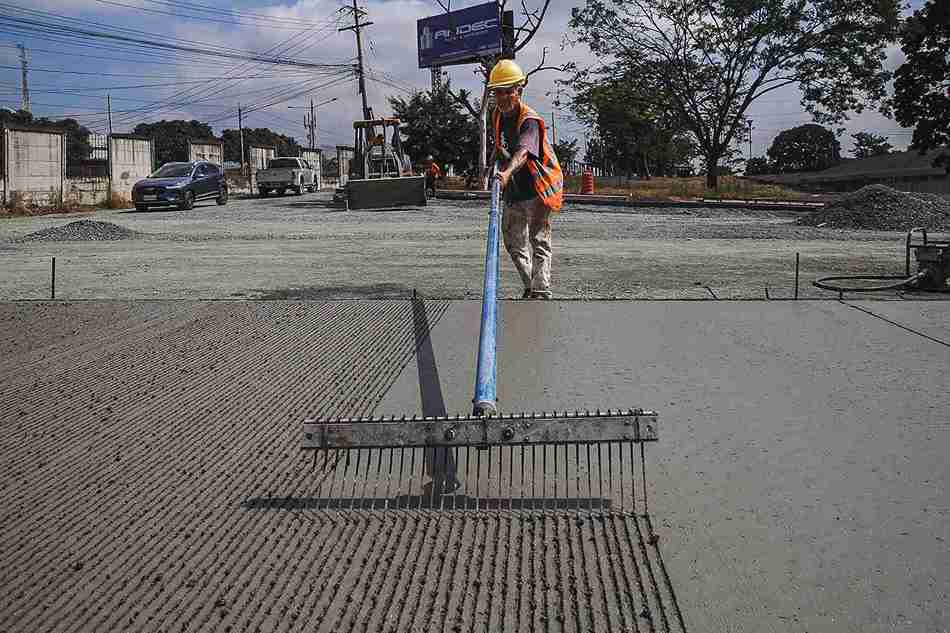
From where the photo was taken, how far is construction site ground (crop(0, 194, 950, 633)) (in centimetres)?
215

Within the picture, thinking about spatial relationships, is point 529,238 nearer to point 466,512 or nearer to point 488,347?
point 488,347

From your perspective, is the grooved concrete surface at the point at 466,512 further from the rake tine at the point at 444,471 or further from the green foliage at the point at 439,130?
the green foliage at the point at 439,130

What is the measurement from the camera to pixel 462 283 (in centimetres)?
807

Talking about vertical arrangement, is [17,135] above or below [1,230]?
above

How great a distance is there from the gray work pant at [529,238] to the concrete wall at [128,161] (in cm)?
3291

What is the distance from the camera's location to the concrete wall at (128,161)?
3766 centimetres

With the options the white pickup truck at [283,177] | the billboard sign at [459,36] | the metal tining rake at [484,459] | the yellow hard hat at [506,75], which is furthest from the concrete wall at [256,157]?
the metal tining rake at [484,459]

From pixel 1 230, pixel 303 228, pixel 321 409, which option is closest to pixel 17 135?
pixel 1 230

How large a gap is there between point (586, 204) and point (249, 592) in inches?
1007

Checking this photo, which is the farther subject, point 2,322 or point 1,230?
point 1,230

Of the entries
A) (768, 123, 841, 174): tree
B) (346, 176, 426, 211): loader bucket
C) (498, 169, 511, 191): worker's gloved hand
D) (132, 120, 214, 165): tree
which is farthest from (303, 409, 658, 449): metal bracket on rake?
(768, 123, 841, 174): tree

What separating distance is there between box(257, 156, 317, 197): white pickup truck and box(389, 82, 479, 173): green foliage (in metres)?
5.29

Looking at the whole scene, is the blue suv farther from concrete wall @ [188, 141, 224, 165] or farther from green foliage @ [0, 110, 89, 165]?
green foliage @ [0, 110, 89, 165]

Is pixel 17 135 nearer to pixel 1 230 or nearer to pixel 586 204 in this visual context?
pixel 1 230
